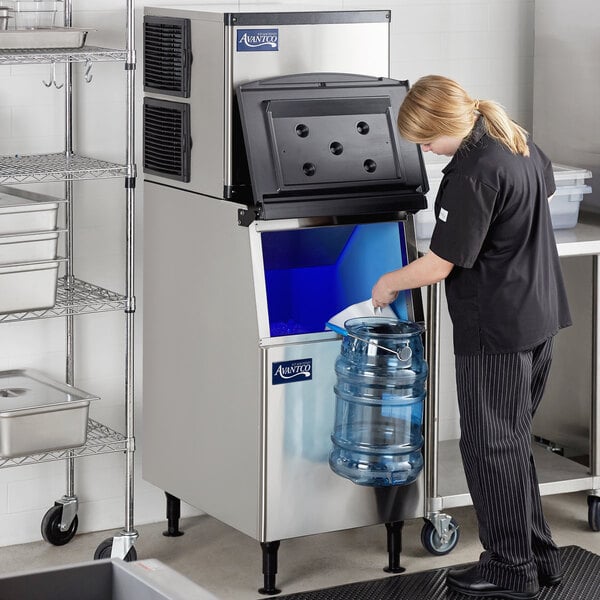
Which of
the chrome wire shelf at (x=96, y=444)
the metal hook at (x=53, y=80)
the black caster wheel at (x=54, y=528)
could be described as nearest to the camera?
the chrome wire shelf at (x=96, y=444)

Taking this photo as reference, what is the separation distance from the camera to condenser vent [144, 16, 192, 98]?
3818mm

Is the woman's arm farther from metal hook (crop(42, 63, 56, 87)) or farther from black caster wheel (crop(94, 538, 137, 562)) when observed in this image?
metal hook (crop(42, 63, 56, 87))

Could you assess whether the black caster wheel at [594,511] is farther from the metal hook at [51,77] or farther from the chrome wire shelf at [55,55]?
the metal hook at [51,77]

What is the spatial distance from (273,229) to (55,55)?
33.4 inches

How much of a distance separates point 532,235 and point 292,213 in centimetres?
72

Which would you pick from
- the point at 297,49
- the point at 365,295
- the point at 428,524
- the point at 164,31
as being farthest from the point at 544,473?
the point at 164,31

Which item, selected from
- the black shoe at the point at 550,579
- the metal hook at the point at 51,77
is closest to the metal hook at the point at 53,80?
the metal hook at the point at 51,77

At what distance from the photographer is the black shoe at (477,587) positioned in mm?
3762

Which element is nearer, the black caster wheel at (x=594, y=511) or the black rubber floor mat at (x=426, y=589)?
the black rubber floor mat at (x=426, y=589)

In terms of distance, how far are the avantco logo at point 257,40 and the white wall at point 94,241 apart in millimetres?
242

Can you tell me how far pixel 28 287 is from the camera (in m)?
3.74

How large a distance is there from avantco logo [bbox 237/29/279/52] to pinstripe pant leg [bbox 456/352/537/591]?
1122mm

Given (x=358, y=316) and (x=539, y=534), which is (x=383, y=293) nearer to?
(x=358, y=316)

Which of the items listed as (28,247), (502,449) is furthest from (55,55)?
(502,449)
